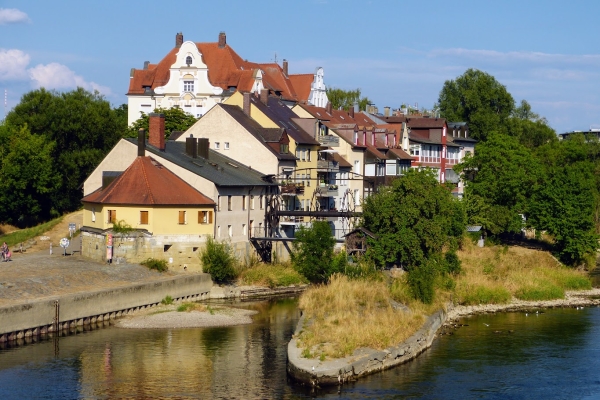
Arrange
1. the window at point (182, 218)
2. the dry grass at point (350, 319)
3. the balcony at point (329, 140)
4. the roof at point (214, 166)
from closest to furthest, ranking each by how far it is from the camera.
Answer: the dry grass at point (350, 319) < the window at point (182, 218) < the roof at point (214, 166) < the balcony at point (329, 140)

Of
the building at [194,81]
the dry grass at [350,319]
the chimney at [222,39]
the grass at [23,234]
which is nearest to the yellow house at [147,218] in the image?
the dry grass at [350,319]

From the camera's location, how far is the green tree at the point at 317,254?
62.8 metres

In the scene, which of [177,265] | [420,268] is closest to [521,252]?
[420,268]

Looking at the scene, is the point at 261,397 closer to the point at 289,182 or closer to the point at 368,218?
the point at 368,218

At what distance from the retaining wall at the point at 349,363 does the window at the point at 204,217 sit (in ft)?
65.6

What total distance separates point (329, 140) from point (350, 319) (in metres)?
42.6

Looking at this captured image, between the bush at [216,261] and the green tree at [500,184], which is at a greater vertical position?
the green tree at [500,184]

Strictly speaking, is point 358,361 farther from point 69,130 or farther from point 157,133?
point 69,130

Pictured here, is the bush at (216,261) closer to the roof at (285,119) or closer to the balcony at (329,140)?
the roof at (285,119)

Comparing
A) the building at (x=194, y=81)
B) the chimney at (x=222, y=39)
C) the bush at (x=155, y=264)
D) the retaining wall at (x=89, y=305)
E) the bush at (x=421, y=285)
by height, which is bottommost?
the retaining wall at (x=89, y=305)

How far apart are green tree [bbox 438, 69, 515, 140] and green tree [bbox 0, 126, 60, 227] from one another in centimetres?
6532

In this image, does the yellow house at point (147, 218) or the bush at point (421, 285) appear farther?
the yellow house at point (147, 218)

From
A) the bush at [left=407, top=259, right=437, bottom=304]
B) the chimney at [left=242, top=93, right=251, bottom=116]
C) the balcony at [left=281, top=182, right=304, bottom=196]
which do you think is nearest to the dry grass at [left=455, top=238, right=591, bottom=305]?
the bush at [left=407, top=259, right=437, bottom=304]

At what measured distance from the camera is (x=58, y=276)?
2210 inches
